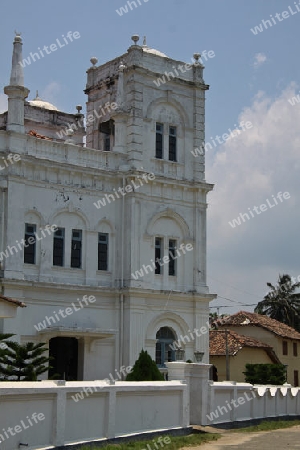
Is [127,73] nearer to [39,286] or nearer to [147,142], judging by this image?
[147,142]

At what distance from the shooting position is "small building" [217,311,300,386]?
162 ft

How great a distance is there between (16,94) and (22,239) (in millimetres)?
5508

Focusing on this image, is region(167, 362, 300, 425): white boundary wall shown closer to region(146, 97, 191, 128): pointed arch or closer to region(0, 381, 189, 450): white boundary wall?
region(0, 381, 189, 450): white boundary wall

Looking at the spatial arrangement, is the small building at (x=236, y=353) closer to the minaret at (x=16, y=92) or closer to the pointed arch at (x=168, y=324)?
the pointed arch at (x=168, y=324)

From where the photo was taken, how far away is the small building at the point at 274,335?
49.4 m

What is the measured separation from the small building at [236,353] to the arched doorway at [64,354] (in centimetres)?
1476

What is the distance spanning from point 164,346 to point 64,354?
13.9 ft

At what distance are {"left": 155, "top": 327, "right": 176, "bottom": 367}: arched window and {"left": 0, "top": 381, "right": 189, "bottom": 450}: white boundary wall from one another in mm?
12776

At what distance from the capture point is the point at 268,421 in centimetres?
2358

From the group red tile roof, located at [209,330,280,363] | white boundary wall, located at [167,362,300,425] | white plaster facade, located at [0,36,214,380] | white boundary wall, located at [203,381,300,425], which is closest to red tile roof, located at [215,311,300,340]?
red tile roof, located at [209,330,280,363]

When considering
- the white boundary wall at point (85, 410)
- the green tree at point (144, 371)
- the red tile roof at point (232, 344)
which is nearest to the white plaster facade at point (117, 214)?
the green tree at point (144, 371)

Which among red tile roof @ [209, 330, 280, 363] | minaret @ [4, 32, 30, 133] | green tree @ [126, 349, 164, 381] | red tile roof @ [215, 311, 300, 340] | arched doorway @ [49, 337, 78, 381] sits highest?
minaret @ [4, 32, 30, 133]


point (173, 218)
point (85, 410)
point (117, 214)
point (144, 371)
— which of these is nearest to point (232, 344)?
point (173, 218)

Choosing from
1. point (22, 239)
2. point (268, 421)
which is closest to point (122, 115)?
point (22, 239)
